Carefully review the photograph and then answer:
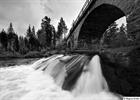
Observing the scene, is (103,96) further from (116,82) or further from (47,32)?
(47,32)

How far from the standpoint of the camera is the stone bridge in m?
4.72

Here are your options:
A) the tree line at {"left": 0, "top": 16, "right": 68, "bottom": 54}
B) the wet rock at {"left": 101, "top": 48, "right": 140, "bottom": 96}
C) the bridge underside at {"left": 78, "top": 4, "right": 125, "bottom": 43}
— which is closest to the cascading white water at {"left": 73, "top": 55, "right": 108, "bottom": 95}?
the wet rock at {"left": 101, "top": 48, "right": 140, "bottom": 96}

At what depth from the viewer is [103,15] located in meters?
11.2

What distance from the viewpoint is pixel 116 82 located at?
3.58m

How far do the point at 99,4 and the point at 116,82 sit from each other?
7917mm

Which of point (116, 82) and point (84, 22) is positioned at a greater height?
point (84, 22)

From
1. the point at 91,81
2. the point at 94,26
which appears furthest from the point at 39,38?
the point at 91,81

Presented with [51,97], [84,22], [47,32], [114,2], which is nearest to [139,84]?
[51,97]

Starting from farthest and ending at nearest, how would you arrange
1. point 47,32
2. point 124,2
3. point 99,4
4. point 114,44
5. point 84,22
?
point 47,32 < point 84,22 < point 99,4 < point 124,2 < point 114,44

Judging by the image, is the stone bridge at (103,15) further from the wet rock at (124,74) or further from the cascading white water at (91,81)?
the cascading white water at (91,81)

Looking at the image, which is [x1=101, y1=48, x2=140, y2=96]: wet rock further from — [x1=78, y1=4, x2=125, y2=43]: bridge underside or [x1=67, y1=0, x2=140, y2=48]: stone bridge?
[x1=78, y1=4, x2=125, y2=43]: bridge underside

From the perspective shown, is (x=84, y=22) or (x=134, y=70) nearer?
(x=134, y=70)

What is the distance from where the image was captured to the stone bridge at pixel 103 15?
15.5ft

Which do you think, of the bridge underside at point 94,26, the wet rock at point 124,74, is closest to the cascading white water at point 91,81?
the wet rock at point 124,74
